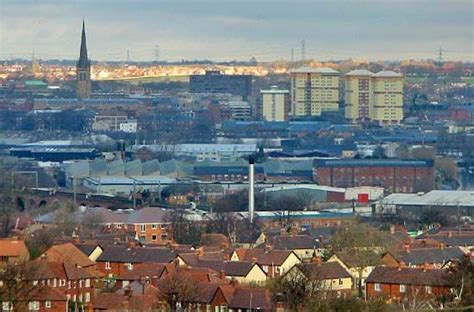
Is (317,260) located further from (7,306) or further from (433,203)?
(433,203)

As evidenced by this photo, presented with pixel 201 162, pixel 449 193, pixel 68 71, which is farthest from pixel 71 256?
pixel 68 71

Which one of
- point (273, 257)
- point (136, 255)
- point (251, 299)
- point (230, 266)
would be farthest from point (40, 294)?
point (273, 257)

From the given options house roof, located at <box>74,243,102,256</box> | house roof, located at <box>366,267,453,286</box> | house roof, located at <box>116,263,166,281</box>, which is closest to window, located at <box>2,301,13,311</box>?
house roof, located at <box>116,263,166,281</box>

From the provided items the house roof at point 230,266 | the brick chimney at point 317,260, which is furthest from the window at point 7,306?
the brick chimney at point 317,260

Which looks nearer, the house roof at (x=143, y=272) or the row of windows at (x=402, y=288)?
the row of windows at (x=402, y=288)

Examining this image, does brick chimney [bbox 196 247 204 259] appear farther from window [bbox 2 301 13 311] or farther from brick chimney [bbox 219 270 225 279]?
window [bbox 2 301 13 311]

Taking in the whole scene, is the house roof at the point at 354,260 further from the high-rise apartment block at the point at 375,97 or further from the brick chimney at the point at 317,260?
the high-rise apartment block at the point at 375,97

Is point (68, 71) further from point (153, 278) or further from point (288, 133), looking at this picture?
point (153, 278)
